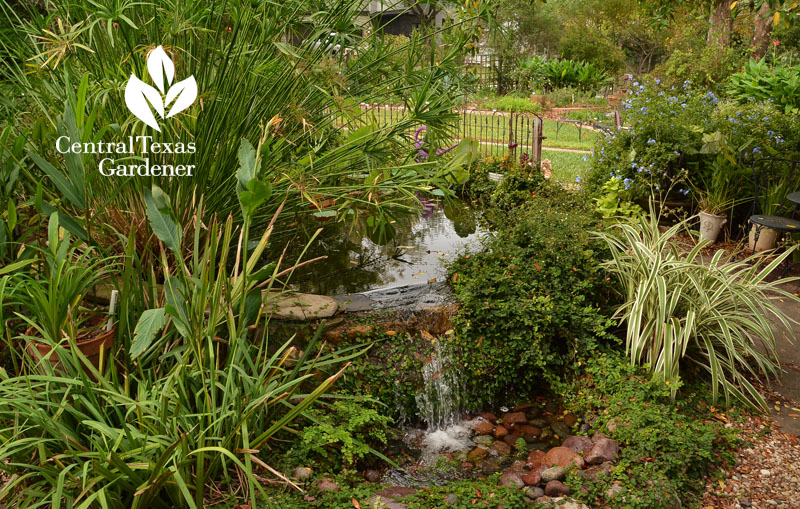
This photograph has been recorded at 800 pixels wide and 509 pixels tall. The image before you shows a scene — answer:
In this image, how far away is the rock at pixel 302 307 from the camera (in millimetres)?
3760

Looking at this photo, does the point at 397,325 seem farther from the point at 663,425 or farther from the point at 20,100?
the point at 20,100

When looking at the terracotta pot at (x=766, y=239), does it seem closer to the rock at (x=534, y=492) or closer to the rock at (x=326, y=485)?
the rock at (x=534, y=492)

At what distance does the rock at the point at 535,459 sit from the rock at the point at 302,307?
1.46 metres

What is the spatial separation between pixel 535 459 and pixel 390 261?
90.4 inches

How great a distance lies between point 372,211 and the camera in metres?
4.00

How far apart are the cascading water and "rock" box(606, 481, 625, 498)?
1010mm

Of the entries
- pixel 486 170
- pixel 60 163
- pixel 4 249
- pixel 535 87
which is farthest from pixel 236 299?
pixel 535 87

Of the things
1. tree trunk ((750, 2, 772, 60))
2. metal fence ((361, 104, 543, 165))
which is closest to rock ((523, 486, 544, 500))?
metal fence ((361, 104, 543, 165))

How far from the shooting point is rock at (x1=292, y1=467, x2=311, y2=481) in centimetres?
A: 277

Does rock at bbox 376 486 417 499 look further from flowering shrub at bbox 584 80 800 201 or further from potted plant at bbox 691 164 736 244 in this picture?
potted plant at bbox 691 164 736 244

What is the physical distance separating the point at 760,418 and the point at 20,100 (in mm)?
5332

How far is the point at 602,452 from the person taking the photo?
10.4ft

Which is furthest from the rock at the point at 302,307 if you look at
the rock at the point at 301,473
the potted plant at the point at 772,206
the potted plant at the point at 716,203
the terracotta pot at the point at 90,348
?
the potted plant at the point at 772,206

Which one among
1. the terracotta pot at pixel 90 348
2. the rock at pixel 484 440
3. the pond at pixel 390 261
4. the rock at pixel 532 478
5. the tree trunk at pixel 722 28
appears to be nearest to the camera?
the terracotta pot at pixel 90 348
